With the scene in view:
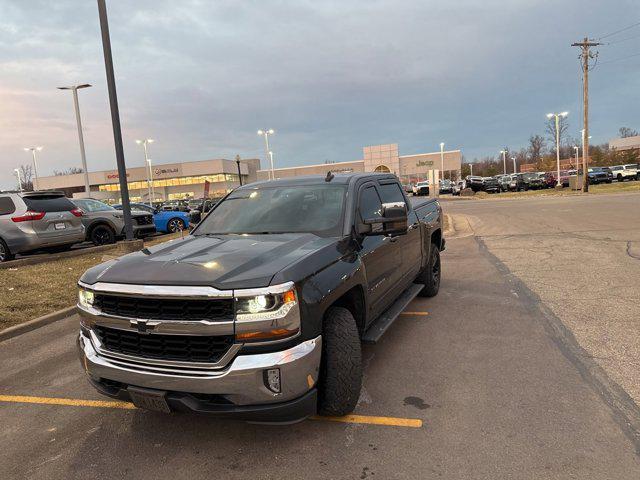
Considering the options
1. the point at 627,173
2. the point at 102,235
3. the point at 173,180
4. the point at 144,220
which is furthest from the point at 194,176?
the point at 102,235

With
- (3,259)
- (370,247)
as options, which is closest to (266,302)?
(370,247)

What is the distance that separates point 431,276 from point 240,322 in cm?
435

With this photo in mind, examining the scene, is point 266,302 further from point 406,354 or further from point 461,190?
point 461,190

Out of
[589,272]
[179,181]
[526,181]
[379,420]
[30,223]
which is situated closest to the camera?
[379,420]

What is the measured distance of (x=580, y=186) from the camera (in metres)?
36.5

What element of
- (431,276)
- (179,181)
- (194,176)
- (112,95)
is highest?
(194,176)

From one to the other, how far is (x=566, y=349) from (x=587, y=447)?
1775 millimetres

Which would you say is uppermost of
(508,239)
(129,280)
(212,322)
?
(129,280)

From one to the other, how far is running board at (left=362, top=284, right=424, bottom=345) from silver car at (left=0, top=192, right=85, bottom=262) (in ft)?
29.5

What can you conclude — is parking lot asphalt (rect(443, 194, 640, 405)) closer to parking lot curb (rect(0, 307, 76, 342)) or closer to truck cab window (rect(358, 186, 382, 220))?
truck cab window (rect(358, 186, 382, 220))

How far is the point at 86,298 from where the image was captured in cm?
322

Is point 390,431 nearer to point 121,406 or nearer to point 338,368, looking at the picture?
point 338,368

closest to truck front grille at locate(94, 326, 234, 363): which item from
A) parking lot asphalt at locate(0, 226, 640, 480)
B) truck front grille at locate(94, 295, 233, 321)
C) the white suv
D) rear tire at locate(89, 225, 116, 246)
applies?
truck front grille at locate(94, 295, 233, 321)

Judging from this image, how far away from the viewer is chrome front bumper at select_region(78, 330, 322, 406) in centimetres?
268
